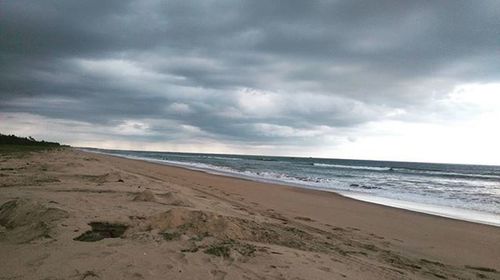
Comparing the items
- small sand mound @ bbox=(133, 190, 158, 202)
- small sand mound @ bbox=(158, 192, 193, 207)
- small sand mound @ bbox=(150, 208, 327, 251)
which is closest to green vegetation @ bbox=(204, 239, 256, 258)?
small sand mound @ bbox=(150, 208, 327, 251)

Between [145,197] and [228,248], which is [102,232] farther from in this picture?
[145,197]

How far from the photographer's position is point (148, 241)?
4.95 metres

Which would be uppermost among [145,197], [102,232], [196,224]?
[145,197]

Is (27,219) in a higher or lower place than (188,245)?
higher

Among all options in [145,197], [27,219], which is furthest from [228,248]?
[145,197]

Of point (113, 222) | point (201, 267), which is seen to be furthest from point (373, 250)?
point (113, 222)

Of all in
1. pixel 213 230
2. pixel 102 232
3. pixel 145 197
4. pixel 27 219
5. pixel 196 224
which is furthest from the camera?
pixel 145 197

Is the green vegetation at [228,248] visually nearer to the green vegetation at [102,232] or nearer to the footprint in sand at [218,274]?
the footprint in sand at [218,274]

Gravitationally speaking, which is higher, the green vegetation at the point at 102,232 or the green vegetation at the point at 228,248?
the green vegetation at the point at 102,232

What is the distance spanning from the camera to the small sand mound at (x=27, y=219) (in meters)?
4.96

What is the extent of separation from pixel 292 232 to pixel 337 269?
246cm

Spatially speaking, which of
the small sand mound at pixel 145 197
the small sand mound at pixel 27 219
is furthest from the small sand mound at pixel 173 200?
the small sand mound at pixel 27 219

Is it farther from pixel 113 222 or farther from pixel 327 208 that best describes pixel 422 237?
pixel 113 222

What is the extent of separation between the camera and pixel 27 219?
5.56 metres
